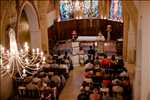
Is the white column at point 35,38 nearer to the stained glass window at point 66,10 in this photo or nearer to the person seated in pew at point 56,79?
the person seated in pew at point 56,79

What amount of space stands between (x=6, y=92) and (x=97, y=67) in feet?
17.8

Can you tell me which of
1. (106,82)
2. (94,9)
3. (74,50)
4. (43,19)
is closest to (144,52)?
(106,82)

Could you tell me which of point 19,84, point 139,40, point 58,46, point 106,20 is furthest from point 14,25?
point 106,20

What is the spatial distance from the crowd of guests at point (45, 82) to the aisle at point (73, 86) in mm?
278

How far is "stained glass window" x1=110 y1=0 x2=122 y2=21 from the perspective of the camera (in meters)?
24.3

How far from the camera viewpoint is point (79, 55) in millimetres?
21297

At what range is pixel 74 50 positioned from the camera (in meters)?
21.8

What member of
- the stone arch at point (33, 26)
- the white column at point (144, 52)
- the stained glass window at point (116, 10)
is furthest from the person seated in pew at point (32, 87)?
→ the stained glass window at point (116, 10)

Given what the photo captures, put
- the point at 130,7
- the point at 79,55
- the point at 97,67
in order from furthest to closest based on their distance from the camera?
the point at 79,55, the point at 97,67, the point at 130,7

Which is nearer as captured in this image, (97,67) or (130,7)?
(130,7)

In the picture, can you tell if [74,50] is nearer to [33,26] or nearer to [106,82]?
[33,26]

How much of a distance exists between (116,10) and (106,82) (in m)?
10.8

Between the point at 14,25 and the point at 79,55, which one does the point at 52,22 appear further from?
the point at 14,25

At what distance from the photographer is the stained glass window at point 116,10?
24297 millimetres
